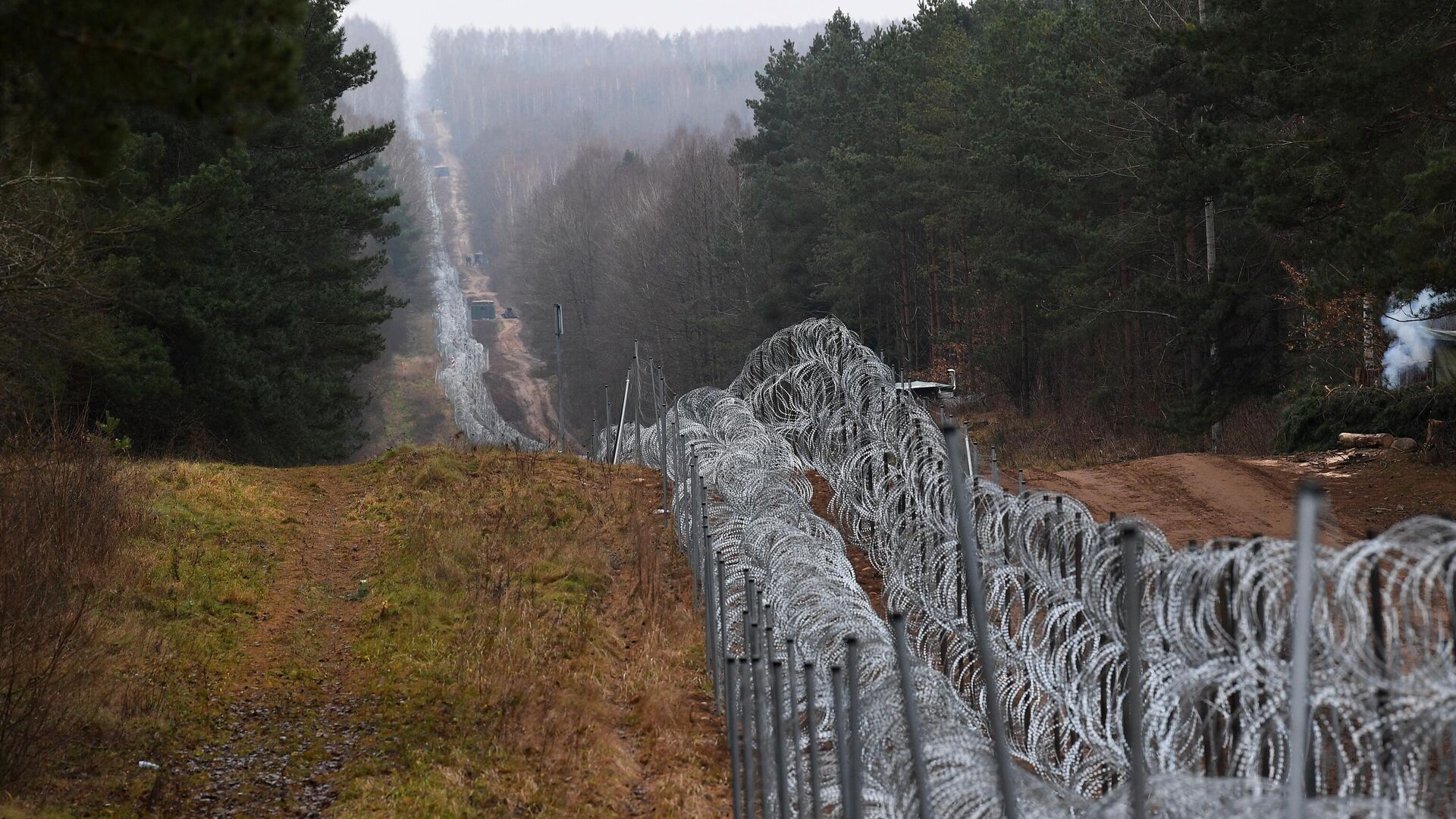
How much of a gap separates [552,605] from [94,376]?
10.2 meters

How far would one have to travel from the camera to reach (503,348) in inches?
3113

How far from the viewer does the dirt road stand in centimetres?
1461

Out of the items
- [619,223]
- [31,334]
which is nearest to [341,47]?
[31,334]

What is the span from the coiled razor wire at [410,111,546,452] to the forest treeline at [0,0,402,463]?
10968mm

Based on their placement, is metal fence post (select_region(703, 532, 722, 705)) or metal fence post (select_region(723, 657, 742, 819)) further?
metal fence post (select_region(703, 532, 722, 705))

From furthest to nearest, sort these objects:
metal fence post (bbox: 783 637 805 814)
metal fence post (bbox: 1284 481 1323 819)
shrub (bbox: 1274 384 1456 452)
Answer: shrub (bbox: 1274 384 1456 452) < metal fence post (bbox: 783 637 805 814) < metal fence post (bbox: 1284 481 1323 819)

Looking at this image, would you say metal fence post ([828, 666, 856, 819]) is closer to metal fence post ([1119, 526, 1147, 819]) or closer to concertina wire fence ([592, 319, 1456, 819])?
concertina wire fence ([592, 319, 1456, 819])

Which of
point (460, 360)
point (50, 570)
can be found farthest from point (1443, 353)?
point (460, 360)

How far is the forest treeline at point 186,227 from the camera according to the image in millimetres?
4160

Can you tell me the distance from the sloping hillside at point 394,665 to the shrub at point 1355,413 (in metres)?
9.64

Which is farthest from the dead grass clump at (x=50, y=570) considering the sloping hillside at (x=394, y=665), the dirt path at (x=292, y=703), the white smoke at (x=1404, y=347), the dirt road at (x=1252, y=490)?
the white smoke at (x=1404, y=347)

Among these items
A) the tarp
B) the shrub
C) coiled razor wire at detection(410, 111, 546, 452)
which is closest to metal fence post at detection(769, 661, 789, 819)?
the shrub

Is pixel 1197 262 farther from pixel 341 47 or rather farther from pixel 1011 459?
pixel 341 47

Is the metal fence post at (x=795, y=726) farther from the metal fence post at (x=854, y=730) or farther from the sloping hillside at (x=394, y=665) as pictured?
the sloping hillside at (x=394, y=665)
